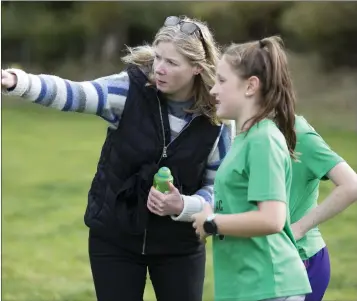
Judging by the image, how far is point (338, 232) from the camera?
22.5 feet

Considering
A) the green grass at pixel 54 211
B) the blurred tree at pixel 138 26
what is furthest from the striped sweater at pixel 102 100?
the blurred tree at pixel 138 26

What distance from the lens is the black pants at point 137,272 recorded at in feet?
9.86

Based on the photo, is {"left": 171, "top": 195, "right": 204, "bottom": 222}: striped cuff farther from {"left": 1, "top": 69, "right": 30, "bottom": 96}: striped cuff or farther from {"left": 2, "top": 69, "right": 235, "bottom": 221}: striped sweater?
{"left": 1, "top": 69, "right": 30, "bottom": 96}: striped cuff

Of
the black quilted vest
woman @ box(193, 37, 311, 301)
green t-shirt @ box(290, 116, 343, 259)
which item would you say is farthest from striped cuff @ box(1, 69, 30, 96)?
green t-shirt @ box(290, 116, 343, 259)

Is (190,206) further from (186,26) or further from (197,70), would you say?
(186,26)

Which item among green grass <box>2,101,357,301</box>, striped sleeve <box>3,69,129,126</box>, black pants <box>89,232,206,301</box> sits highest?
green grass <box>2,101,357,301</box>

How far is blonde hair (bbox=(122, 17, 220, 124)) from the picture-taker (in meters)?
2.84

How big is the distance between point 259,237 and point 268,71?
46 cm

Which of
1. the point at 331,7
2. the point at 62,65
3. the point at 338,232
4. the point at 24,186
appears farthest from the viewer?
the point at 62,65

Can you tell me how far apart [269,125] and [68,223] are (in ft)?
16.7

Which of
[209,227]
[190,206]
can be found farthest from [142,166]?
[209,227]

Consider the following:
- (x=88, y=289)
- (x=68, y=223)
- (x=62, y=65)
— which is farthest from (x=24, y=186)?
(x=62, y=65)

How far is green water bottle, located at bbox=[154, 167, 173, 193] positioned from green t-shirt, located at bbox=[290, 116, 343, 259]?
405mm

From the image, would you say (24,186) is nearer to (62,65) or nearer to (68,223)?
(68,223)
